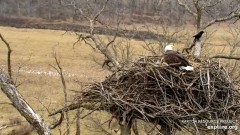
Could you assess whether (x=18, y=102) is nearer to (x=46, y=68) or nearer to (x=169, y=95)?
(x=169, y=95)

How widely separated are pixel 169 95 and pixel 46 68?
73.4 ft

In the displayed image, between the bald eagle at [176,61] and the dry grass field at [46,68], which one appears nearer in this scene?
the bald eagle at [176,61]

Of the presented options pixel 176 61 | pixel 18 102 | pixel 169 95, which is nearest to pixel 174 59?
pixel 176 61

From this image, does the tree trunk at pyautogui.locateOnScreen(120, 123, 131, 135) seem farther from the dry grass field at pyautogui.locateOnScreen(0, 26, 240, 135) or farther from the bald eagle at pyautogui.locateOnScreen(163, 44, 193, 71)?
the dry grass field at pyautogui.locateOnScreen(0, 26, 240, 135)

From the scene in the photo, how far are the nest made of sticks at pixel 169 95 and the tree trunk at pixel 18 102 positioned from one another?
35.0 inches

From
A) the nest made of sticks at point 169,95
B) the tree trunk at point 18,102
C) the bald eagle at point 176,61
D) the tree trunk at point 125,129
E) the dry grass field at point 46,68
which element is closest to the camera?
the nest made of sticks at point 169,95

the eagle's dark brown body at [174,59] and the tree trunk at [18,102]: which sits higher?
the eagle's dark brown body at [174,59]

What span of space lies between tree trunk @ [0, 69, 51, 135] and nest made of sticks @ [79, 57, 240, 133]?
0.89 m

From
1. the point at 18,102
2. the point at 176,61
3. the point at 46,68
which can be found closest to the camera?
the point at 18,102

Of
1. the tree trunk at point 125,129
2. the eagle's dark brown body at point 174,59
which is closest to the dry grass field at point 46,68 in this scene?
the tree trunk at point 125,129

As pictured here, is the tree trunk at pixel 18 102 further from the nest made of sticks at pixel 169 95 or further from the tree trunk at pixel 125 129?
the tree trunk at pixel 125 129

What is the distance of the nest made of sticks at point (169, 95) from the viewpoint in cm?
615

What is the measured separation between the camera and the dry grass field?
710 inches

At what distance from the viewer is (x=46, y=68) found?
2808 centimetres
